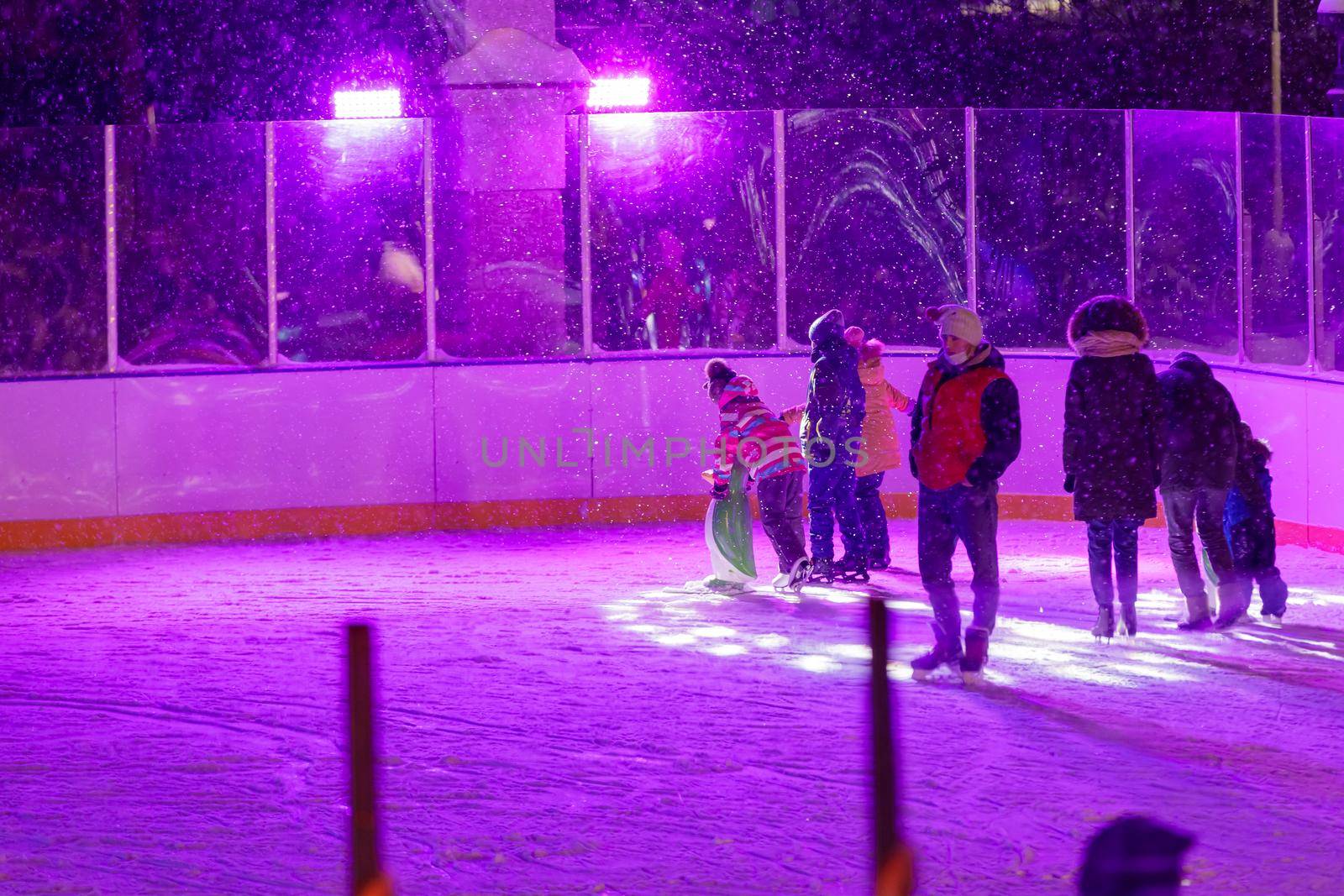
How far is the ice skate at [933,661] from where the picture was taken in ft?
25.2

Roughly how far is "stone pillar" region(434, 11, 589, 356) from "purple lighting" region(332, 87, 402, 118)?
Answer: 405 cm

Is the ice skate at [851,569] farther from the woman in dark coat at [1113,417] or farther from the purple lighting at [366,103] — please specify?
the purple lighting at [366,103]

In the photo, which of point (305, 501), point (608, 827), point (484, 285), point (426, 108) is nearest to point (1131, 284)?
point (484, 285)

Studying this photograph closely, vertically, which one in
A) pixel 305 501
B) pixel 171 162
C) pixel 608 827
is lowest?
pixel 608 827

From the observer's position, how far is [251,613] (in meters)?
9.84

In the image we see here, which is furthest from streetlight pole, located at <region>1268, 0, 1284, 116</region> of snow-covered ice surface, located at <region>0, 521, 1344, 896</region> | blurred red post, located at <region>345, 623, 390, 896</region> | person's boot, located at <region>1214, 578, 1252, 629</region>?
blurred red post, located at <region>345, 623, 390, 896</region>

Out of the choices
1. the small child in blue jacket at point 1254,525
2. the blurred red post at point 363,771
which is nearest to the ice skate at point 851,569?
the small child in blue jacket at point 1254,525

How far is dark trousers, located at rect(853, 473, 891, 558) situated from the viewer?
10.7 metres

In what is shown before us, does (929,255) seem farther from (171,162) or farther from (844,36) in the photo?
(844,36)

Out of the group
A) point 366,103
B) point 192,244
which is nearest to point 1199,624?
point 192,244

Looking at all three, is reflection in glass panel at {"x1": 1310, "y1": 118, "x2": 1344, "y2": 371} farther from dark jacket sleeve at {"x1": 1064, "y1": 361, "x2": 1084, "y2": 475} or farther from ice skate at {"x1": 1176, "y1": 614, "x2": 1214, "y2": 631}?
dark jacket sleeve at {"x1": 1064, "y1": 361, "x2": 1084, "y2": 475}

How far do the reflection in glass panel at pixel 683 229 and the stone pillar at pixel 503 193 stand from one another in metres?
0.36

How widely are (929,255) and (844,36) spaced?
1032 cm

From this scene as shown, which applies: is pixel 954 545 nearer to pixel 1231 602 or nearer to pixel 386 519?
pixel 1231 602
